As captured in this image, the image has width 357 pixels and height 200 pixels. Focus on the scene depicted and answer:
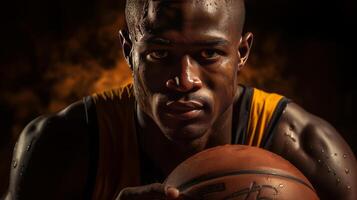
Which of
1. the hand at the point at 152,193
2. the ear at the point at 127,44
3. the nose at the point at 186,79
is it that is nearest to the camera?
the hand at the point at 152,193

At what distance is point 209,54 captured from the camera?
5.37 ft

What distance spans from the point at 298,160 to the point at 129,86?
1.43 ft

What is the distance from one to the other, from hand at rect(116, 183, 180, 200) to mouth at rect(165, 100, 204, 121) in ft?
→ 0.59

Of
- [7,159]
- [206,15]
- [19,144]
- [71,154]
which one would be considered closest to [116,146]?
[71,154]

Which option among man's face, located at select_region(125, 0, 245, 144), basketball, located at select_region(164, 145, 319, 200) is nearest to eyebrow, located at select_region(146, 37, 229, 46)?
man's face, located at select_region(125, 0, 245, 144)

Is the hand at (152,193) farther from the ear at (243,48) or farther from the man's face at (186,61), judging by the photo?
the ear at (243,48)

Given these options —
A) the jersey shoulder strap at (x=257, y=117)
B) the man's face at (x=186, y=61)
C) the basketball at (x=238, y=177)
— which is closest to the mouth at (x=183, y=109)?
the man's face at (x=186, y=61)

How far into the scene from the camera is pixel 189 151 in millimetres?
1777

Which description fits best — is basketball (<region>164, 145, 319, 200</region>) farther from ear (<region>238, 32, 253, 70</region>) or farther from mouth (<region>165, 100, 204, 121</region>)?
ear (<region>238, 32, 253, 70</region>)

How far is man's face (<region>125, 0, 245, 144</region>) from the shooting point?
1.60 metres

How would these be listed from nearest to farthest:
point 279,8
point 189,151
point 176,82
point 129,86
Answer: point 176,82 < point 189,151 < point 129,86 < point 279,8

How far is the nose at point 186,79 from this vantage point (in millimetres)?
1587

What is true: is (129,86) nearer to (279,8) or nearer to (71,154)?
(71,154)

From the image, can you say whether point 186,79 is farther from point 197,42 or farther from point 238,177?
point 238,177
